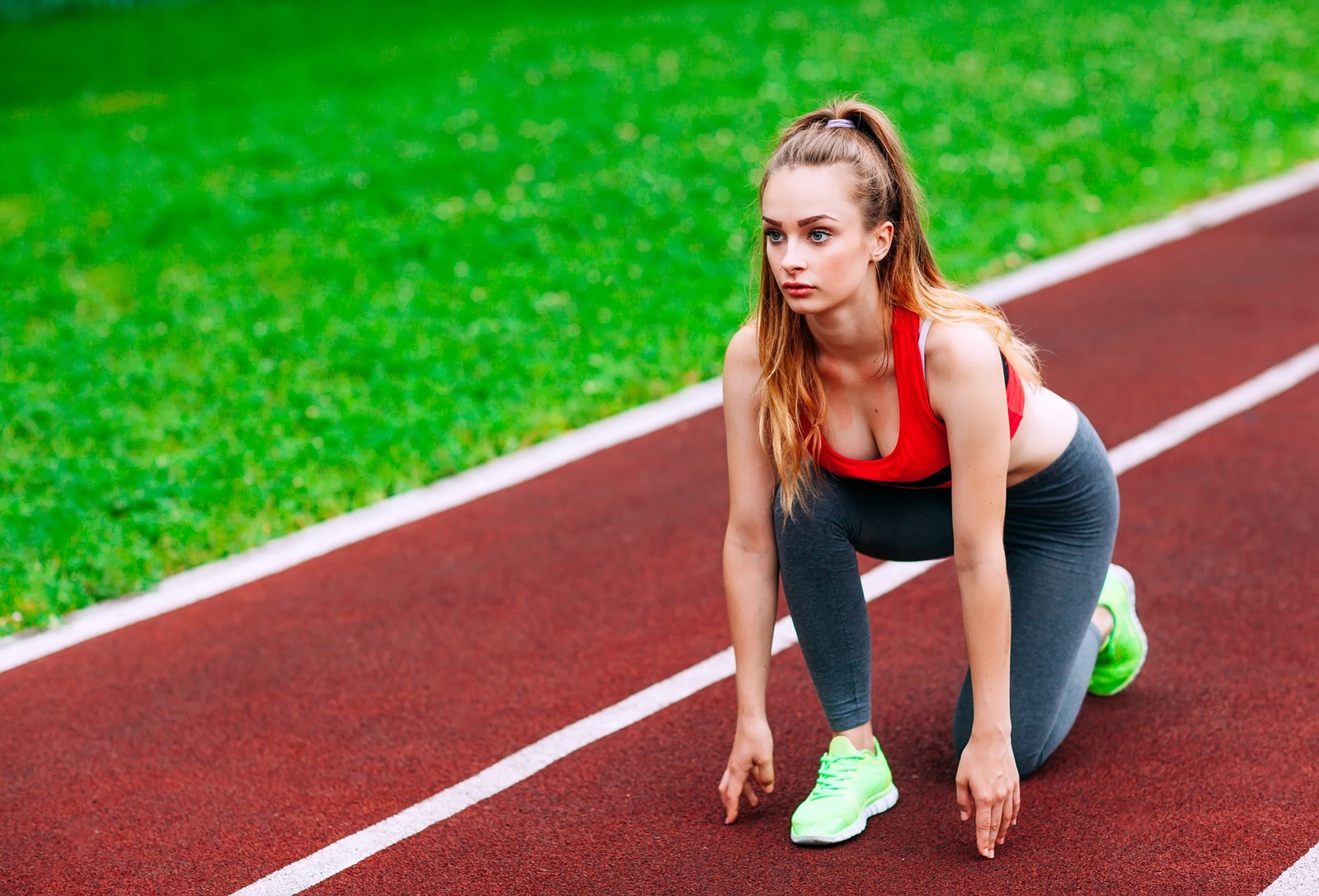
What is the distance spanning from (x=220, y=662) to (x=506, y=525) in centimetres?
139

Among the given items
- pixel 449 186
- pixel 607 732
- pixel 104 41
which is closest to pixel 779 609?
pixel 607 732

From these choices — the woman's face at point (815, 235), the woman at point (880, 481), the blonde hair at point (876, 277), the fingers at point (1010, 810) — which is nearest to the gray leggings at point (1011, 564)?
the woman at point (880, 481)

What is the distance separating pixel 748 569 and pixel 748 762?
1.55ft

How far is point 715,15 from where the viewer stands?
17.8 m

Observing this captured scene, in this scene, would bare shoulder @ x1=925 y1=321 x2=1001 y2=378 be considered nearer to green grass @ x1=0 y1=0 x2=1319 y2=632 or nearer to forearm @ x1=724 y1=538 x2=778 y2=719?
forearm @ x1=724 y1=538 x2=778 y2=719

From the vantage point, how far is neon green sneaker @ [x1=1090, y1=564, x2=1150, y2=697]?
3.91 meters

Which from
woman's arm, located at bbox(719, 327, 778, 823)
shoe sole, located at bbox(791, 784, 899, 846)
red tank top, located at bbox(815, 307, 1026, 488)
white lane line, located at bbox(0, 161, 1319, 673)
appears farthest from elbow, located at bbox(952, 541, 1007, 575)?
white lane line, located at bbox(0, 161, 1319, 673)

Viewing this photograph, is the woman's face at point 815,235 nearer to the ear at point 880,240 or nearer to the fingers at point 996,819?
the ear at point 880,240

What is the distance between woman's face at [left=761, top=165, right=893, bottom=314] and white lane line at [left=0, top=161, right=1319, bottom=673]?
3.03m

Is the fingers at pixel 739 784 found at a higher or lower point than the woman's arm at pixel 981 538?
lower

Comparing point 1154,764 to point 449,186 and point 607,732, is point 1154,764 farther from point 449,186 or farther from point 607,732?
point 449,186

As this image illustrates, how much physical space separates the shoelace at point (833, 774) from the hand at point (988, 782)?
38cm

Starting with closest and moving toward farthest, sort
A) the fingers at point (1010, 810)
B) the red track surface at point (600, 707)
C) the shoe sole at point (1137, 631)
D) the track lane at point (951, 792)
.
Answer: the fingers at point (1010, 810), the track lane at point (951, 792), the red track surface at point (600, 707), the shoe sole at point (1137, 631)

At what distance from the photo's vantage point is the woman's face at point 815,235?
10.1 ft
